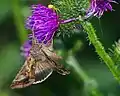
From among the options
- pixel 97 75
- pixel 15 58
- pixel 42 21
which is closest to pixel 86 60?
pixel 97 75

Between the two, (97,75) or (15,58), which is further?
(15,58)

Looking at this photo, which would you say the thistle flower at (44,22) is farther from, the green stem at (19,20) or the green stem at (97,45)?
the green stem at (19,20)

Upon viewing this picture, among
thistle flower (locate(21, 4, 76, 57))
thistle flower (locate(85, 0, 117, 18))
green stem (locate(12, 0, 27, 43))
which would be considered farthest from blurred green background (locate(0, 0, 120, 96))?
thistle flower (locate(85, 0, 117, 18))

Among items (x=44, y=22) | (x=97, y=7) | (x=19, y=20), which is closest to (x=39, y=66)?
(x=44, y=22)

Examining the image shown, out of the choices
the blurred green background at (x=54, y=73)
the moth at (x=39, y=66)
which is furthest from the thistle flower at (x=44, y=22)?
the blurred green background at (x=54, y=73)

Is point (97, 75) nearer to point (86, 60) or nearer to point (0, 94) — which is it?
point (86, 60)

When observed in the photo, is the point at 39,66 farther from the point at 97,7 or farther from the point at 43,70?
the point at 97,7
